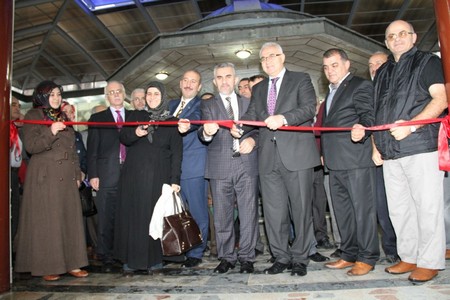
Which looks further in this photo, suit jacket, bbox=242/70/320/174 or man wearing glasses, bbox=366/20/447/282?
suit jacket, bbox=242/70/320/174

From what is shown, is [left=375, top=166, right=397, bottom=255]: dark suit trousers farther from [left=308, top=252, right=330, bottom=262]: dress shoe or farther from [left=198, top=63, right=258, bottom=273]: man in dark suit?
[left=198, top=63, right=258, bottom=273]: man in dark suit

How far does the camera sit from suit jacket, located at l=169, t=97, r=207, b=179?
4.23 metres

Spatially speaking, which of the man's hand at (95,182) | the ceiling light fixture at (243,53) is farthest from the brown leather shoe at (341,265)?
the ceiling light fixture at (243,53)

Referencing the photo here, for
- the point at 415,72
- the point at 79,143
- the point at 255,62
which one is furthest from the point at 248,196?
the point at 255,62

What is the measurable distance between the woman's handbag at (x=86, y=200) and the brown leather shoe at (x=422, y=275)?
12.0 ft

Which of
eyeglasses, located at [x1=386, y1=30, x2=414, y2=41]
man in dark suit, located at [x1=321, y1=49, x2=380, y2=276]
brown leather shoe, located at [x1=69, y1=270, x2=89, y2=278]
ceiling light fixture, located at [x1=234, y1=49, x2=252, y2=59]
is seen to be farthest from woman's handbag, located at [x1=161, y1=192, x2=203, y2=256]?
ceiling light fixture, located at [x1=234, y1=49, x2=252, y2=59]

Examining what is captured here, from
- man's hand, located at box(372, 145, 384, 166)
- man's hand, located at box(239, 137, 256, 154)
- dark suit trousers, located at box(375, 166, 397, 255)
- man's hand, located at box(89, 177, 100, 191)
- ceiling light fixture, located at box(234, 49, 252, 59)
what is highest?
ceiling light fixture, located at box(234, 49, 252, 59)

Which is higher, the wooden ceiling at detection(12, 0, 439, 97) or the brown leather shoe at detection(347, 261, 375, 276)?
the wooden ceiling at detection(12, 0, 439, 97)

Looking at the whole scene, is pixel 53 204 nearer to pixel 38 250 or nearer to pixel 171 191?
pixel 38 250

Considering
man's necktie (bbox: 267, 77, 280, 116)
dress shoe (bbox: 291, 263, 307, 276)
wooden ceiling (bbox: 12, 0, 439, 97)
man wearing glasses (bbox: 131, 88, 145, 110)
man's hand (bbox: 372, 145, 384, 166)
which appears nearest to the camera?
dress shoe (bbox: 291, 263, 307, 276)

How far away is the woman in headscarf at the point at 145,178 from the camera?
3764mm

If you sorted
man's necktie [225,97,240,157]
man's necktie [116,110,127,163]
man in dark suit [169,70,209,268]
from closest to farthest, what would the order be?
man's necktie [225,97,240,157] → man in dark suit [169,70,209,268] → man's necktie [116,110,127,163]

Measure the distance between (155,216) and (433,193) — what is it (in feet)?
8.44

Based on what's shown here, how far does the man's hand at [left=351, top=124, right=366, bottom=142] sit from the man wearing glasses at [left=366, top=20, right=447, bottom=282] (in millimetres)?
165
